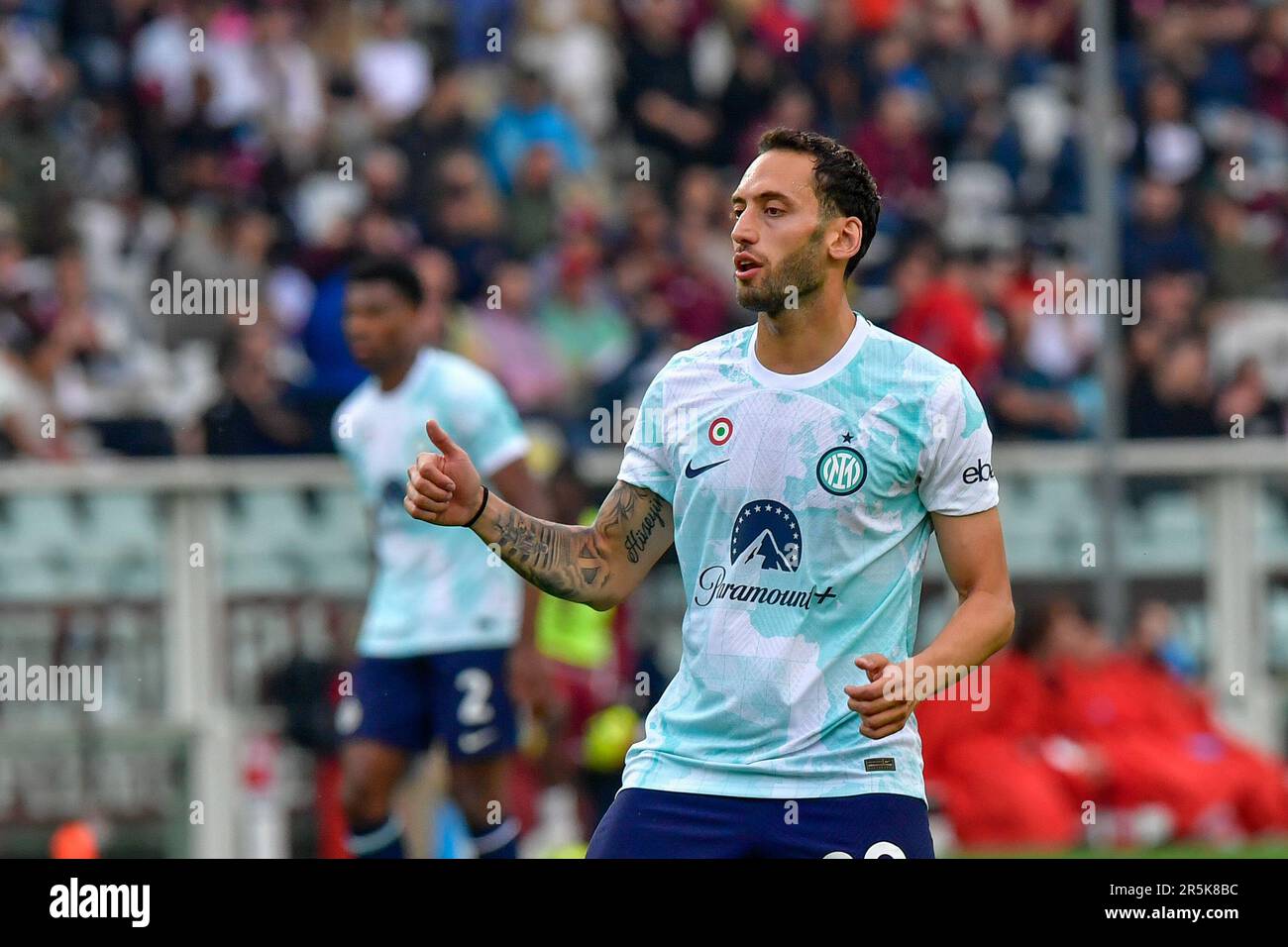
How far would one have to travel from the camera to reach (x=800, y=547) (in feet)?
16.7

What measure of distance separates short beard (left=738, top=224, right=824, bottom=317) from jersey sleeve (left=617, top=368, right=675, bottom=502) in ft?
1.09

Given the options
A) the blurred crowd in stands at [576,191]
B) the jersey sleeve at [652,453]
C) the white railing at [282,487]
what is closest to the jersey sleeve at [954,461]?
the jersey sleeve at [652,453]

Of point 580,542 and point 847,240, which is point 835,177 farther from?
point 580,542

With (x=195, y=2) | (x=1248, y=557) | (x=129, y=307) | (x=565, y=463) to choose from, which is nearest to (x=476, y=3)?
(x=195, y=2)

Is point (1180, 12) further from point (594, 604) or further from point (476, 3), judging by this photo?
point (594, 604)

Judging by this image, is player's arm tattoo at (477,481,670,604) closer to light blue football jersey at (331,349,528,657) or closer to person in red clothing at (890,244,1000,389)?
light blue football jersey at (331,349,528,657)

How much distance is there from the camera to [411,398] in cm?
891

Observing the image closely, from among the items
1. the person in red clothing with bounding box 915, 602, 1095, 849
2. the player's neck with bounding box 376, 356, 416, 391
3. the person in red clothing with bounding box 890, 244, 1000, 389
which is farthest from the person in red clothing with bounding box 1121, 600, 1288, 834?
the player's neck with bounding box 376, 356, 416, 391

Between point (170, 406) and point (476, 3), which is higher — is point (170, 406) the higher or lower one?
the lower one

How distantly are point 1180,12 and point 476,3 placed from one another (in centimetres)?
534

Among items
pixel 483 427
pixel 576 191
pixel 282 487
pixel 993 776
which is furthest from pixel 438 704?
pixel 576 191

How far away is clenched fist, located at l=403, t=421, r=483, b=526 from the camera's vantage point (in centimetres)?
505

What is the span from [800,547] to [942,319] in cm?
801

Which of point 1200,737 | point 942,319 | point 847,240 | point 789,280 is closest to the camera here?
point 789,280
